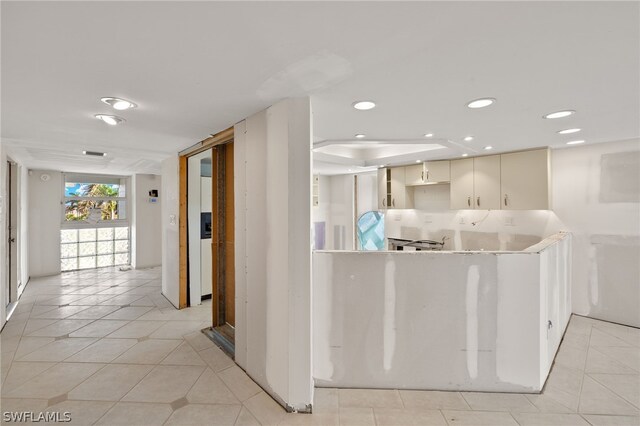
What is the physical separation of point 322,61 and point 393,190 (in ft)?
13.7

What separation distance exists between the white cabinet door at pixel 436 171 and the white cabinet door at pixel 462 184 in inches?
3.7

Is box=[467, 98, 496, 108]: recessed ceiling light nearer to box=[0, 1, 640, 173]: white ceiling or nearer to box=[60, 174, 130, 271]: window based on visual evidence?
box=[0, 1, 640, 173]: white ceiling

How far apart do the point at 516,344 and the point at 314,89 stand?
2.46 meters

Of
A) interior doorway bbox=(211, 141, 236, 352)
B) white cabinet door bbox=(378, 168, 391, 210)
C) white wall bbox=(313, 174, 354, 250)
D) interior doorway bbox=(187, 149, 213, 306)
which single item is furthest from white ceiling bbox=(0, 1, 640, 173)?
white wall bbox=(313, 174, 354, 250)

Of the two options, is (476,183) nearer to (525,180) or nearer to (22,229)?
(525,180)

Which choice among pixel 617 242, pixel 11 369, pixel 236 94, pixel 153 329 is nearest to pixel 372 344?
pixel 236 94

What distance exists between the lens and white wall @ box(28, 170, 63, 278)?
18.9 feet

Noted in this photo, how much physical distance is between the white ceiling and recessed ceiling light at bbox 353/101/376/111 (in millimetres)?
76

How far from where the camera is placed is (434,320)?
2.28m

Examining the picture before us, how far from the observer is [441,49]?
4.57 feet

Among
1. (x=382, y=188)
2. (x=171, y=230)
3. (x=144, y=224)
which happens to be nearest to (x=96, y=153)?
(x=171, y=230)

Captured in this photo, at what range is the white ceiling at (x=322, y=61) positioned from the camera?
1119mm

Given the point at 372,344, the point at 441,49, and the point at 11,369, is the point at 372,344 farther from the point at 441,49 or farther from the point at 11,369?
the point at 11,369

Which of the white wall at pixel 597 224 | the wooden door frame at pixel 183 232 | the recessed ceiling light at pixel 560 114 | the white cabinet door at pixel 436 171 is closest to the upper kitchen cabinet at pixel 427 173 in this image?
the white cabinet door at pixel 436 171
